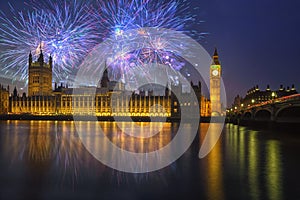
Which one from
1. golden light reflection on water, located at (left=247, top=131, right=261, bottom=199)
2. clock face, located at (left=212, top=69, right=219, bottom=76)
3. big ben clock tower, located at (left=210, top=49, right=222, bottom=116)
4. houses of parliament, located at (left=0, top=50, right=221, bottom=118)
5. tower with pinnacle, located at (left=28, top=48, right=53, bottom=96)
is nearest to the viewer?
golden light reflection on water, located at (left=247, top=131, right=261, bottom=199)

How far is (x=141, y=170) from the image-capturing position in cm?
1494

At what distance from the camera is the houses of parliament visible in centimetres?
11019

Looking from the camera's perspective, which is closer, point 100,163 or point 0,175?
point 0,175

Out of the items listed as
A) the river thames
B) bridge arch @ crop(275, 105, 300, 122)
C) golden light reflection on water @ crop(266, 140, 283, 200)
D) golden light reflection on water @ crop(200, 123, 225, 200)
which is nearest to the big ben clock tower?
bridge arch @ crop(275, 105, 300, 122)

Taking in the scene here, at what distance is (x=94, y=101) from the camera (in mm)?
118438

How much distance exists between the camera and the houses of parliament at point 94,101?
110 meters

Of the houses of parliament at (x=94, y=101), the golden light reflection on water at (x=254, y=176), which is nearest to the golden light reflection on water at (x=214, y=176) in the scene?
the golden light reflection on water at (x=254, y=176)

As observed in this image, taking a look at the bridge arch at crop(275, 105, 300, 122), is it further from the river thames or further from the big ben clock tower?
the big ben clock tower

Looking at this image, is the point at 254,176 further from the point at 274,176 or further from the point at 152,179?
the point at 152,179

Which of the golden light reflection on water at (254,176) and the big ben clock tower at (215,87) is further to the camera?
the big ben clock tower at (215,87)

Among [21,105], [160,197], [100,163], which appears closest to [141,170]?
[100,163]

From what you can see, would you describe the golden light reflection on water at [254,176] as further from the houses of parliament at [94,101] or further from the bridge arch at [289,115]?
the houses of parliament at [94,101]

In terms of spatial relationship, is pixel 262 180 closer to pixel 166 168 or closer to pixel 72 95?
pixel 166 168

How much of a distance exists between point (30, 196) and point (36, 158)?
7694mm
